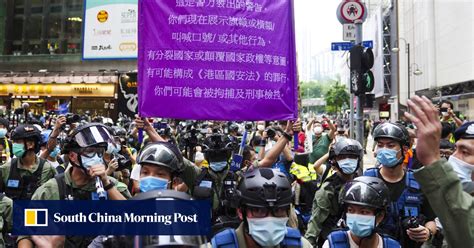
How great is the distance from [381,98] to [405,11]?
14.8m

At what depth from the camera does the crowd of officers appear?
1.90 m

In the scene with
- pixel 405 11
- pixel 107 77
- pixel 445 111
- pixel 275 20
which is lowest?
pixel 445 111

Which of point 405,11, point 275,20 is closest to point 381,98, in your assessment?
point 405,11

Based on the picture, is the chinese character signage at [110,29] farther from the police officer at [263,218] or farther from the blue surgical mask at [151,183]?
the police officer at [263,218]

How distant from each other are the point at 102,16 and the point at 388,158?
27630mm

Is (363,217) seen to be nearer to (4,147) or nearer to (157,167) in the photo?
(157,167)

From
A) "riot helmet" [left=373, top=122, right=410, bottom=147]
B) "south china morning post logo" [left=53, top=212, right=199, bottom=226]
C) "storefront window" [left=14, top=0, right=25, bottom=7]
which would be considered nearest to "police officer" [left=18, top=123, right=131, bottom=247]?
"south china morning post logo" [left=53, top=212, right=199, bottom=226]

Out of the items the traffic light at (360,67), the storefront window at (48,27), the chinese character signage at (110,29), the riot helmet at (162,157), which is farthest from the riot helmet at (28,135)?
the storefront window at (48,27)

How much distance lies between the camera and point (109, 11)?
29.0 meters

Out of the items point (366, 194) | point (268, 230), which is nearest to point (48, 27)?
point (366, 194)

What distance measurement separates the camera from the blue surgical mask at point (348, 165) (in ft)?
15.1

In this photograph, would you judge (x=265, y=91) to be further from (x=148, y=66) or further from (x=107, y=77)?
(x=107, y=77)

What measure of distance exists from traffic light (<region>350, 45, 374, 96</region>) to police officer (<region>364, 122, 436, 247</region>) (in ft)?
8.98

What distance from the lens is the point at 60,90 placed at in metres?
32.7
